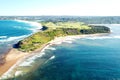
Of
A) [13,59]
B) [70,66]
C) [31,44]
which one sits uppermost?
[31,44]

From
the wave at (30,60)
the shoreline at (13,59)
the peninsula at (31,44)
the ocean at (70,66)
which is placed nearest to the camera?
the ocean at (70,66)

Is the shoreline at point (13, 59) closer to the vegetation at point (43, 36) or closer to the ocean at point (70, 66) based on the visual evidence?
the ocean at point (70, 66)

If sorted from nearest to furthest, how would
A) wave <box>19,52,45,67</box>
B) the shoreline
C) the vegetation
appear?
the shoreline, wave <box>19,52,45,67</box>, the vegetation

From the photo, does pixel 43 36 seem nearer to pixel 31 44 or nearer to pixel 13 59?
pixel 31 44

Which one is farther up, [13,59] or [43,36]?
[43,36]

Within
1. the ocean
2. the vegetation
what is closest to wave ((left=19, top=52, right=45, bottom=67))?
the ocean

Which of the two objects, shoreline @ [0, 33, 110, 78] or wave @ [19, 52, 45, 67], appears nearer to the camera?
shoreline @ [0, 33, 110, 78]

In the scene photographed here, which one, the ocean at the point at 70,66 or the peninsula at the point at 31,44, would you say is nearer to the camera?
the ocean at the point at 70,66

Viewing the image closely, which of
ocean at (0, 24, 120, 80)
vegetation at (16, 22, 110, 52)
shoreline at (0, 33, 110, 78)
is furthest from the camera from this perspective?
vegetation at (16, 22, 110, 52)

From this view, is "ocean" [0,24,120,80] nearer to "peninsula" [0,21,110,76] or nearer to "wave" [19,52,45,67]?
"wave" [19,52,45,67]

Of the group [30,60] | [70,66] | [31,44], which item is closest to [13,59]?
[30,60]

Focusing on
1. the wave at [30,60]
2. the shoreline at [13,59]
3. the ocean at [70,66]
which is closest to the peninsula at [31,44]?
the shoreline at [13,59]
